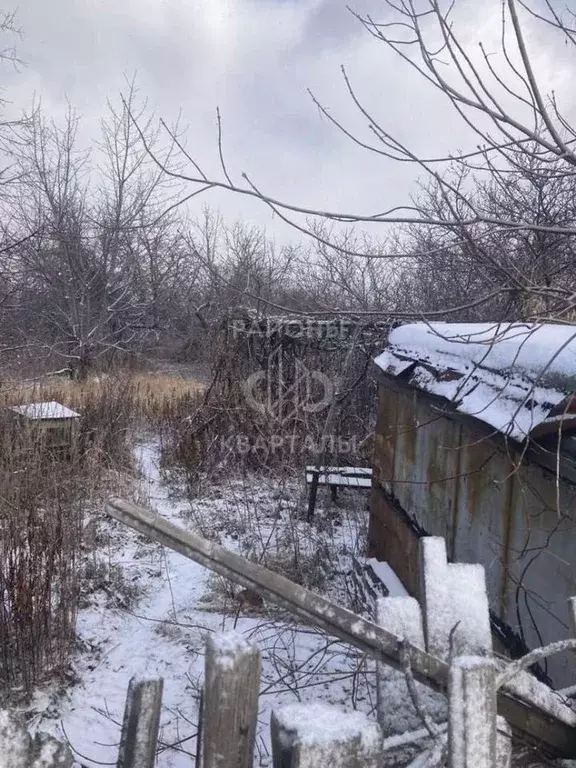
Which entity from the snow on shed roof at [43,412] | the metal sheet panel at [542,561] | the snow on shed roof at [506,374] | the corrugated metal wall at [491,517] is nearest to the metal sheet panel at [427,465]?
the corrugated metal wall at [491,517]

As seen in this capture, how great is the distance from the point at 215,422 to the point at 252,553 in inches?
141

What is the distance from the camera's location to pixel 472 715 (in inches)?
43.0

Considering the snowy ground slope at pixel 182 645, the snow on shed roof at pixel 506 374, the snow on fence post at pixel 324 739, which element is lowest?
the snowy ground slope at pixel 182 645

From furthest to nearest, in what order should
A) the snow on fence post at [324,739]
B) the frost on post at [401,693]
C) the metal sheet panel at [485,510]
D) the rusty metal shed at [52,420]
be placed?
1. the rusty metal shed at [52,420]
2. the metal sheet panel at [485,510]
3. the frost on post at [401,693]
4. the snow on fence post at [324,739]

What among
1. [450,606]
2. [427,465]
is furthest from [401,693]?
[427,465]

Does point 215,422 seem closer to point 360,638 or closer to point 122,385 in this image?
point 122,385

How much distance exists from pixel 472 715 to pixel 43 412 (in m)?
6.30

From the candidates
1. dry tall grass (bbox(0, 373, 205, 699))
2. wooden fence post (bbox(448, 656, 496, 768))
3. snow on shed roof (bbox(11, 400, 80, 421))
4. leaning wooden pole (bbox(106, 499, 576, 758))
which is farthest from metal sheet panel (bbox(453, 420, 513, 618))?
snow on shed roof (bbox(11, 400, 80, 421))

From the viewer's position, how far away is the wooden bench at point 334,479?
655cm

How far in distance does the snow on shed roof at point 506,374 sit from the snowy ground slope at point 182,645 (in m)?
1.48

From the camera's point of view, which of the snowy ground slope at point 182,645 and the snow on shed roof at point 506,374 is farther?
the snowy ground slope at point 182,645

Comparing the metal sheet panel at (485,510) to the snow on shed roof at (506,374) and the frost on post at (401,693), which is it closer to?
the snow on shed roof at (506,374)

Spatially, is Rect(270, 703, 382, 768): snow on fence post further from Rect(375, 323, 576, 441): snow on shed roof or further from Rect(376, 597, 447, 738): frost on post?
Rect(375, 323, 576, 441): snow on shed roof

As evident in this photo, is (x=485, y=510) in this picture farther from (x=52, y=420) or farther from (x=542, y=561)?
(x=52, y=420)
